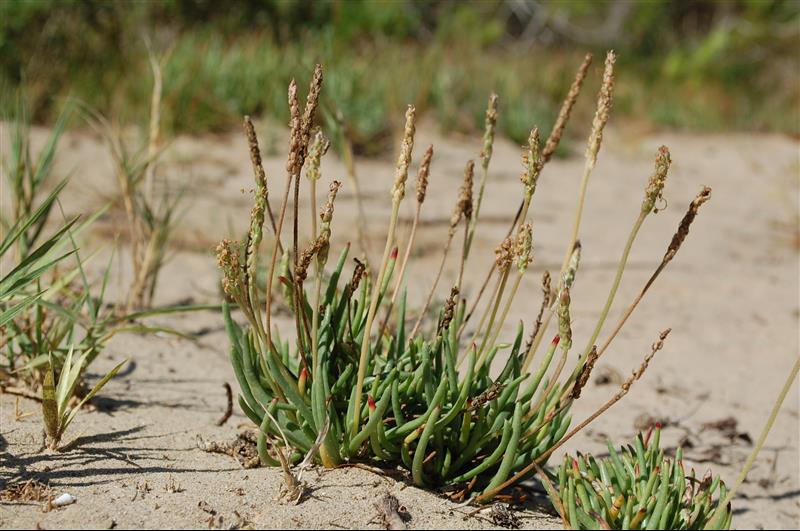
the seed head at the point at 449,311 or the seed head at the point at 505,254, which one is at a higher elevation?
the seed head at the point at 505,254

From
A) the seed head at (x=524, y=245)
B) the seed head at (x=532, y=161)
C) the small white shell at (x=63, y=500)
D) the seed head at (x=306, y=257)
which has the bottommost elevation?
the small white shell at (x=63, y=500)

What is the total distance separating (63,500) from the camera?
1706 mm

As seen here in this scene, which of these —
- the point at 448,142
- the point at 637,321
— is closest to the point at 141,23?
the point at 448,142

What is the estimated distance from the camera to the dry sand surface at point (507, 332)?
184 cm

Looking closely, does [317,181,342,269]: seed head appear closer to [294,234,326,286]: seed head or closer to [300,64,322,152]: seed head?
[294,234,326,286]: seed head

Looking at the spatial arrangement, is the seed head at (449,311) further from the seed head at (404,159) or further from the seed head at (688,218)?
the seed head at (688,218)

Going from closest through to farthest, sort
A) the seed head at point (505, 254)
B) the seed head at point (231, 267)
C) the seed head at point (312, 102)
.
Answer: the seed head at point (312, 102) < the seed head at point (231, 267) < the seed head at point (505, 254)

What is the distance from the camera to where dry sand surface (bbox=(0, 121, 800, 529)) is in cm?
184

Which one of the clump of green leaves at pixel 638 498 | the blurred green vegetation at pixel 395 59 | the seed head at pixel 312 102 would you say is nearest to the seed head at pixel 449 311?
the clump of green leaves at pixel 638 498

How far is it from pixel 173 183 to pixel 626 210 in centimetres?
253

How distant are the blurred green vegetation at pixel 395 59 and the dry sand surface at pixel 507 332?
349 millimetres

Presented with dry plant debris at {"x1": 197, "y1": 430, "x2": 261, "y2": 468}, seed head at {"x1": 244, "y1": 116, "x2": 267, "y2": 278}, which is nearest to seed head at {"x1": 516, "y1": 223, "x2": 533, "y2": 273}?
Answer: seed head at {"x1": 244, "y1": 116, "x2": 267, "y2": 278}

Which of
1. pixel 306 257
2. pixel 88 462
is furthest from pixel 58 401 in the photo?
pixel 306 257

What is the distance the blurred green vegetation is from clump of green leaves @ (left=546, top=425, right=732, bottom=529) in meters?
1.43
